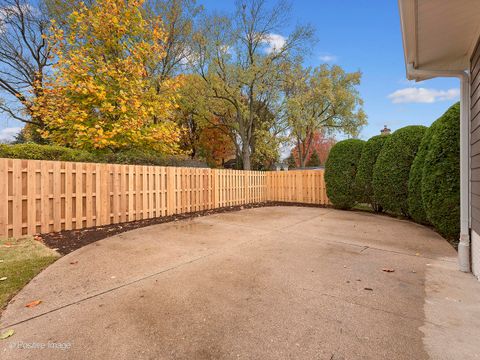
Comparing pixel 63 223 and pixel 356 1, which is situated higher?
pixel 356 1

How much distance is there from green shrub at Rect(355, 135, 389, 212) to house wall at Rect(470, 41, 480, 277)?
4.73 m

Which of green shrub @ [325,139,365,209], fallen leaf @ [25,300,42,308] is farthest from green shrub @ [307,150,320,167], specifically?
fallen leaf @ [25,300,42,308]

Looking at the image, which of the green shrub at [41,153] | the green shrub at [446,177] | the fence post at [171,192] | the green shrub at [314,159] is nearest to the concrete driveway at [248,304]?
the green shrub at [446,177]

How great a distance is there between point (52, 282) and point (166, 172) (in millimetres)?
4618

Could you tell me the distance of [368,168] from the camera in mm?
7820

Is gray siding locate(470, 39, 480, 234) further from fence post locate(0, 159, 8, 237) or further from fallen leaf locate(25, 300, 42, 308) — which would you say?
fence post locate(0, 159, 8, 237)

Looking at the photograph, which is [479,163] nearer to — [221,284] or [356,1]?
[221,284]

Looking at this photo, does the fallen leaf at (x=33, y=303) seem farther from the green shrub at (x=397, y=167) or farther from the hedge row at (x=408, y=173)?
the green shrub at (x=397, y=167)

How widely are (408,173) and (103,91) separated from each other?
8.75m

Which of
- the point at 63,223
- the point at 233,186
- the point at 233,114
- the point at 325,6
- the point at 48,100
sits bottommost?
the point at 63,223

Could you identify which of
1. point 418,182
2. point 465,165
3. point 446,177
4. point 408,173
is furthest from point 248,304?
point 408,173

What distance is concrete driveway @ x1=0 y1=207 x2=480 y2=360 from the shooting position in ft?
5.52

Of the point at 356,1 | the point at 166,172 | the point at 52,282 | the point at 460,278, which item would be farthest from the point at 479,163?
the point at 356,1

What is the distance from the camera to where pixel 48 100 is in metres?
7.44
